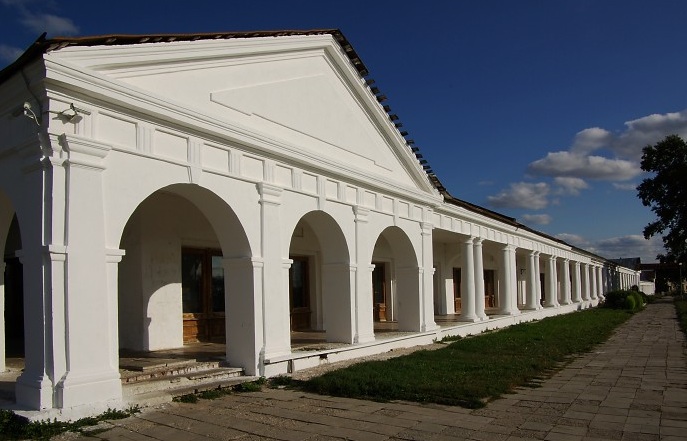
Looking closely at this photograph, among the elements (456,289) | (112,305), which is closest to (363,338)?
(112,305)

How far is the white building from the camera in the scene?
22.0ft

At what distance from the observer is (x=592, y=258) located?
1609 inches

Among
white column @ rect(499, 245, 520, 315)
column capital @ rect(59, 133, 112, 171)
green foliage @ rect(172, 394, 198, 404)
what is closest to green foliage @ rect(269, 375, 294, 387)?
green foliage @ rect(172, 394, 198, 404)

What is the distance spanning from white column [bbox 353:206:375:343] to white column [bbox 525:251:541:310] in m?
14.5

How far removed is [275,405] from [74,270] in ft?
9.57

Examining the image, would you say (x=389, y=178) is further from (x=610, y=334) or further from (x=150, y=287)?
(x=610, y=334)

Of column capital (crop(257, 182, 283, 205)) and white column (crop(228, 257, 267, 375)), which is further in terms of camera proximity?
column capital (crop(257, 182, 283, 205))

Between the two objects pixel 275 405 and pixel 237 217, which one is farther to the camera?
pixel 237 217

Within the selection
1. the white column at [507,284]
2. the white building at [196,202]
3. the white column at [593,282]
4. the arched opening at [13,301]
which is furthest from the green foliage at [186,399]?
the white column at [593,282]

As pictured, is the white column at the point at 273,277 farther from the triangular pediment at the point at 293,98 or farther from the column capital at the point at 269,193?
the triangular pediment at the point at 293,98

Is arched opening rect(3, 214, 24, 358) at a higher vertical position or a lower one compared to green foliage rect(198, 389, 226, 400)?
higher

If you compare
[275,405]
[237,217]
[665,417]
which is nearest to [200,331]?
[237,217]

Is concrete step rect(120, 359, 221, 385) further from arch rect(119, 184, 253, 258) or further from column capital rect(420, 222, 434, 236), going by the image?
column capital rect(420, 222, 434, 236)

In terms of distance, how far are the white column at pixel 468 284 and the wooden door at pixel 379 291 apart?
2.63 meters
